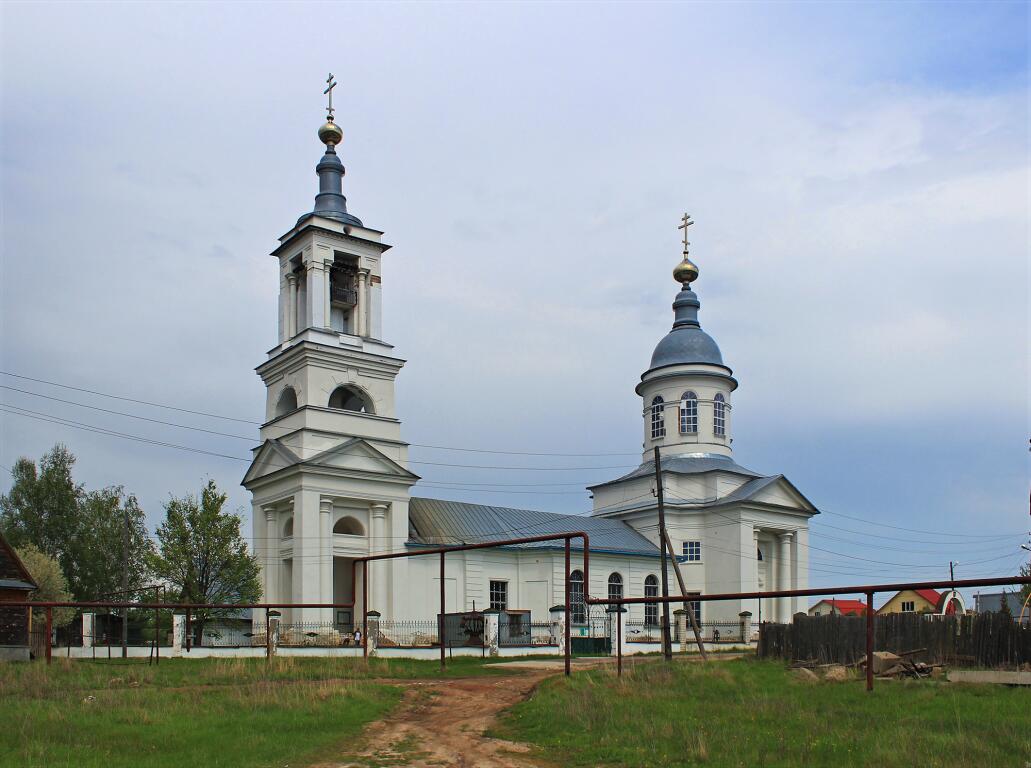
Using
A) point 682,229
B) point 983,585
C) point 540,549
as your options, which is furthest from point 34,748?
point 682,229

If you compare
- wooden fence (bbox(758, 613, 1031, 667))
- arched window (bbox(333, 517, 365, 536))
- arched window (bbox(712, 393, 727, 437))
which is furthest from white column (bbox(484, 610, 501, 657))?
arched window (bbox(712, 393, 727, 437))

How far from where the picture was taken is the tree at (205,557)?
103 ft

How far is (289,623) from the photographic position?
3225 centimetres

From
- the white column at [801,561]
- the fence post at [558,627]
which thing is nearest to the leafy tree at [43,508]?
the fence post at [558,627]

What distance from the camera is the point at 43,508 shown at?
4709 cm

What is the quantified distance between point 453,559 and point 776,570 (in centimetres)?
1557

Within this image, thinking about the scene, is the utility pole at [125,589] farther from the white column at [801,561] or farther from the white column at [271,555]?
the white column at [801,561]

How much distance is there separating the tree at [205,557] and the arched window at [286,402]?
5.42 m

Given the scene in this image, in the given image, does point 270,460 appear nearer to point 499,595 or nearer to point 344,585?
point 344,585

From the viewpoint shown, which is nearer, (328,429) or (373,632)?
(373,632)

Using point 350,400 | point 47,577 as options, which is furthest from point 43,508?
point 350,400

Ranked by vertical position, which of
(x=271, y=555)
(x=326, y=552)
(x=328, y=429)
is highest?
(x=328, y=429)

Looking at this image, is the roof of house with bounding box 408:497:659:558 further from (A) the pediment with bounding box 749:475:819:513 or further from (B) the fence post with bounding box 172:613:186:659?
(B) the fence post with bounding box 172:613:186:659

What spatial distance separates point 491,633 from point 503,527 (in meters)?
12.4
